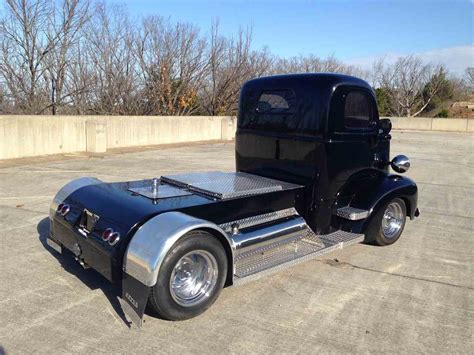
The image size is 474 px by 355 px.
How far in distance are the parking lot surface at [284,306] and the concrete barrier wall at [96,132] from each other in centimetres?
713

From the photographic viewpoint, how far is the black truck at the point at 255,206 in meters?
3.24

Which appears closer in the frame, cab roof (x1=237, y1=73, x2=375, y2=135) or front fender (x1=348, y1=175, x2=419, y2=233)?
cab roof (x1=237, y1=73, x2=375, y2=135)

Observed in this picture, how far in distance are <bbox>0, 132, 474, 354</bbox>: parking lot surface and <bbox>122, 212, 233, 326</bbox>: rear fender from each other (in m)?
0.27

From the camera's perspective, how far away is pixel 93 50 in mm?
19219

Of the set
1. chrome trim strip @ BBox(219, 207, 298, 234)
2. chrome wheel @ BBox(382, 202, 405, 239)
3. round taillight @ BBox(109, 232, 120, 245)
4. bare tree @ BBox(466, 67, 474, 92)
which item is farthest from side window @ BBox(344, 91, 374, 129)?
bare tree @ BBox(466, 67, 474, 92)

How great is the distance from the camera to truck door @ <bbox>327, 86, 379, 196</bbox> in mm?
4629

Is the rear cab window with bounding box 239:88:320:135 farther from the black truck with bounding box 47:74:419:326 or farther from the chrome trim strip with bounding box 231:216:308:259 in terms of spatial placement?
the chrome trim strip with bounding box 231:216:308:259

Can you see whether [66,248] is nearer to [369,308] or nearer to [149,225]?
[149,225]

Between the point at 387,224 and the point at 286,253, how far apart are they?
1886mm

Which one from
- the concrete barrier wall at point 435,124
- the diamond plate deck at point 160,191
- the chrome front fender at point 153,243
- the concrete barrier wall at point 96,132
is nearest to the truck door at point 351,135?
the diamond plate deck at point 160,191

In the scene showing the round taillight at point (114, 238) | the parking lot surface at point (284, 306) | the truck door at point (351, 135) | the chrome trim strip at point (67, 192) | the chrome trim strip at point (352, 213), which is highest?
the truck door at point (351, 135)

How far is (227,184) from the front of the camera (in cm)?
432

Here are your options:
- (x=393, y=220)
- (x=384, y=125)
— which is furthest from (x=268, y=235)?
(x=384, y=125)

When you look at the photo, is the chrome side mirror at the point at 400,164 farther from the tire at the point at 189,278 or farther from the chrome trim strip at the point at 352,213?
the tire at the point at 189,278
